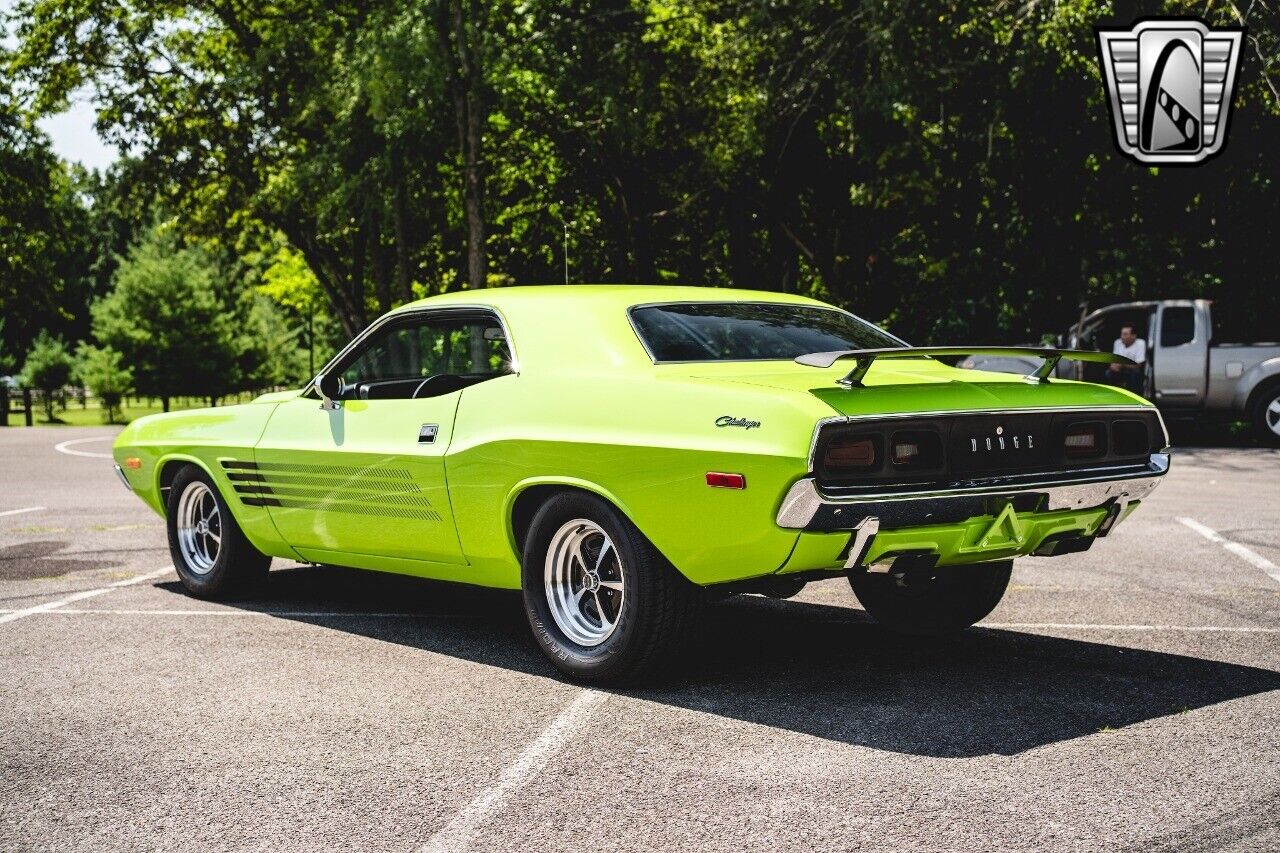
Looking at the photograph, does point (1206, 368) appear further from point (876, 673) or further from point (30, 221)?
point (30, 221)

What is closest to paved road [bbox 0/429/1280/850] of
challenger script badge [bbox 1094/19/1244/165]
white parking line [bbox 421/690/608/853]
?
white parking line [bbox 421/690/608/853]

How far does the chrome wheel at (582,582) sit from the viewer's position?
5426mm

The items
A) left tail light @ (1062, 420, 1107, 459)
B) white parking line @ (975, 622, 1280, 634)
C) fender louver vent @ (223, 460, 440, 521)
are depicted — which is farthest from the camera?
white parking line @ (975, 622, 1280, 634)

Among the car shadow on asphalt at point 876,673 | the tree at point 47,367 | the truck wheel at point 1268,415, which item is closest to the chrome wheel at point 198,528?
the car shadow on asphalt at point 876,673

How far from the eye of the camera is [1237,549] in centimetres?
898

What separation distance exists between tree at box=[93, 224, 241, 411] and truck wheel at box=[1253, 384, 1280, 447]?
36772 mm

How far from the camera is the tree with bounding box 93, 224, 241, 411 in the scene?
4797 cm

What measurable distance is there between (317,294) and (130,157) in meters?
12.7

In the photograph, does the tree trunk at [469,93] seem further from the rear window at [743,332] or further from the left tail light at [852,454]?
the left tail light at [852,454]

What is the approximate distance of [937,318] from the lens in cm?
2706

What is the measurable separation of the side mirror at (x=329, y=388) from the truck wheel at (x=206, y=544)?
1028mm

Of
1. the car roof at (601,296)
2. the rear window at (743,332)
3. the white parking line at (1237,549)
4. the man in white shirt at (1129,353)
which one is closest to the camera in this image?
the rear window at (743,332)

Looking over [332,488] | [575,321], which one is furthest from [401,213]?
[575,321]

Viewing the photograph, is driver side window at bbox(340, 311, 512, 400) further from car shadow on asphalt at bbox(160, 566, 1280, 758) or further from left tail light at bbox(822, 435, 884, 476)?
left tail light at bbox(822, 435, 884, 476)
